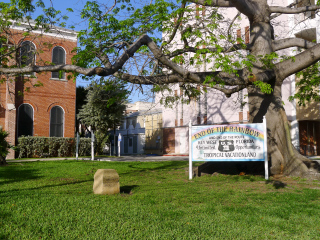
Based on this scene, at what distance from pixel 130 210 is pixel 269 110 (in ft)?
24.1

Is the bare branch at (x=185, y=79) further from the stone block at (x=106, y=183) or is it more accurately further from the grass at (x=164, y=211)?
the stone block at (x=106, y=183)

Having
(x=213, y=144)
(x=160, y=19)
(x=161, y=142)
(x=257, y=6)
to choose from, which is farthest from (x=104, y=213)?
(x=161, y=142)

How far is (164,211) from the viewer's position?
5832 millimetres

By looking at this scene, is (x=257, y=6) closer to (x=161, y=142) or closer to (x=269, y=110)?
(x=269, y=110)

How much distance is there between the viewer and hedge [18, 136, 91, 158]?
79.0 feet

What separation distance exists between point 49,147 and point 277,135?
18.9 metres

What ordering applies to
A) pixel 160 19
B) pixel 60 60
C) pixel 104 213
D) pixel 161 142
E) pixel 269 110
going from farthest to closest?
pixel 161 142, pixel 60 60, pixel 269 110, pixel 160 19, pixel 104 213

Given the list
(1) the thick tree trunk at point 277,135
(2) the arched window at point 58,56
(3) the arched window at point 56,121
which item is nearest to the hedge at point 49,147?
(3) the arched window at point 56,121

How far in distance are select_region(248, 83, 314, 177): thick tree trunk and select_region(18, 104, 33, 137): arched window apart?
19.5 meters

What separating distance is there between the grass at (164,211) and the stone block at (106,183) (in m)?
0.21

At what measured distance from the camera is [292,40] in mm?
11750

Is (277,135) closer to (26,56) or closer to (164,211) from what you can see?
(164,211)

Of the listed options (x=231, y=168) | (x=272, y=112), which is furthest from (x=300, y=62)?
(x=231, y=168)

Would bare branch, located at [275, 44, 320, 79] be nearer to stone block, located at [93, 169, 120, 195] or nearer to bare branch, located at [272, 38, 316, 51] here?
bare branch, located at [272, 38, 316, 51]
